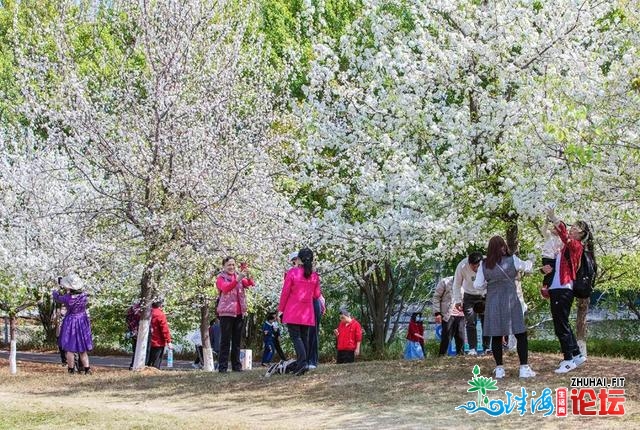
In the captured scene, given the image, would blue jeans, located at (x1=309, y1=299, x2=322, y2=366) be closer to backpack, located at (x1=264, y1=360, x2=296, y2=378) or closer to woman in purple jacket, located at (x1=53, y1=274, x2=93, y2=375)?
backpack, located at (x1=264, y1=360, x2=296, y2=378)

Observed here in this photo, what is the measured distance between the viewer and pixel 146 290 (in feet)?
55.0

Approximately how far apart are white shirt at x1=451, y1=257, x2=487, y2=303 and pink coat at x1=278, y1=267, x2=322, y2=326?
89.7 inches

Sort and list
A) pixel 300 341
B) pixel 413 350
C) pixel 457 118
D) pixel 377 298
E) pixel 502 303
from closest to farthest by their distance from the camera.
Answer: pixel 502 303 < pixel 300 341 < pixel 457 118 < pixel 413 350 < pixel 377 298

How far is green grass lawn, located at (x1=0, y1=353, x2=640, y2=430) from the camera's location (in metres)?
9.19

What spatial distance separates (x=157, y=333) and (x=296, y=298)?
617 cm

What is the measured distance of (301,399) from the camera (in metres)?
10.9

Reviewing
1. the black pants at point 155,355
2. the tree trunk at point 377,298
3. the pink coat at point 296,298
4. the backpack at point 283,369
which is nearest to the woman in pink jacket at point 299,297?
the pink coat at point 296,298

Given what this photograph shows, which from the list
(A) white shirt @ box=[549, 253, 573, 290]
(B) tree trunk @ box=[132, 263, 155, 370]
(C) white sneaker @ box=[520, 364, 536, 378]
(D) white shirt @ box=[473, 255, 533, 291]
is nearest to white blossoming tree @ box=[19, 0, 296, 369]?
(B) tree trunk @ box=[132, 263, 155, 370]

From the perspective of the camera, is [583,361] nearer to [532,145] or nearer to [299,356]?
[532,145]

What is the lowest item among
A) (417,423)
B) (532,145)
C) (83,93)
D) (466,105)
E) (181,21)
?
(417,423)

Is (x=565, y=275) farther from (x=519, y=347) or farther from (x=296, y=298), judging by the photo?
(x=296, y=298)

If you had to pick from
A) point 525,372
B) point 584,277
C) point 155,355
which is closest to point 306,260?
point 525,372

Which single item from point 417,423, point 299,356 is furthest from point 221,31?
point 417,423

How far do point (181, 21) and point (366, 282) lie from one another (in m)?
10.3
